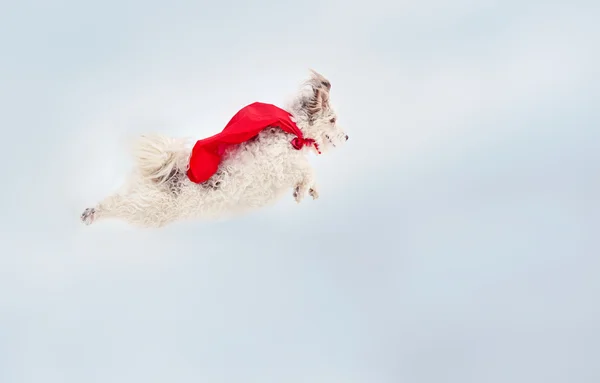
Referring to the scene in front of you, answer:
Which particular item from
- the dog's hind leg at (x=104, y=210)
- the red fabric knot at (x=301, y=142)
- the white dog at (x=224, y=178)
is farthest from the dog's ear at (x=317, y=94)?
the dog's hind leg at (x=104, y=210)

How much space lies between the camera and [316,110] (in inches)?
157

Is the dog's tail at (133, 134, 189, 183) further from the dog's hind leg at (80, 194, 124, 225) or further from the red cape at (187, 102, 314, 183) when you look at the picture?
the dog's hind leg at (80, 194, 124, 225)

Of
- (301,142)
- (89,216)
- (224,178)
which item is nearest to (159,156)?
(224,178)

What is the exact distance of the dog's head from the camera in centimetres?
395

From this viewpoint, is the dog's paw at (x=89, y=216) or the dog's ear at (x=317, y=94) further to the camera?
the dog's ear at (x=317, y=94)

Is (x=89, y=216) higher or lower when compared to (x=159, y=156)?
lower

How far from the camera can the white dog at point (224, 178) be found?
3742mm

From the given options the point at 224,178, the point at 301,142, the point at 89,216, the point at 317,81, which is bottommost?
the point at 89,216

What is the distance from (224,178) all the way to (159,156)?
0.44 meters

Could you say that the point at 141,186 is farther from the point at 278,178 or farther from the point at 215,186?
the point at 278,178

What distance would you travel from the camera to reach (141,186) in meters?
3.77

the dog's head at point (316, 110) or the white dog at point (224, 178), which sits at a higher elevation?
the dog's head at point (316, 110)

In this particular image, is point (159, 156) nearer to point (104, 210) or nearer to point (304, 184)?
point (104, 210)

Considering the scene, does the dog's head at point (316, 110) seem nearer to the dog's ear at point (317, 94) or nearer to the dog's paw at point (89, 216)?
the dog's ear at point (317, 94)
